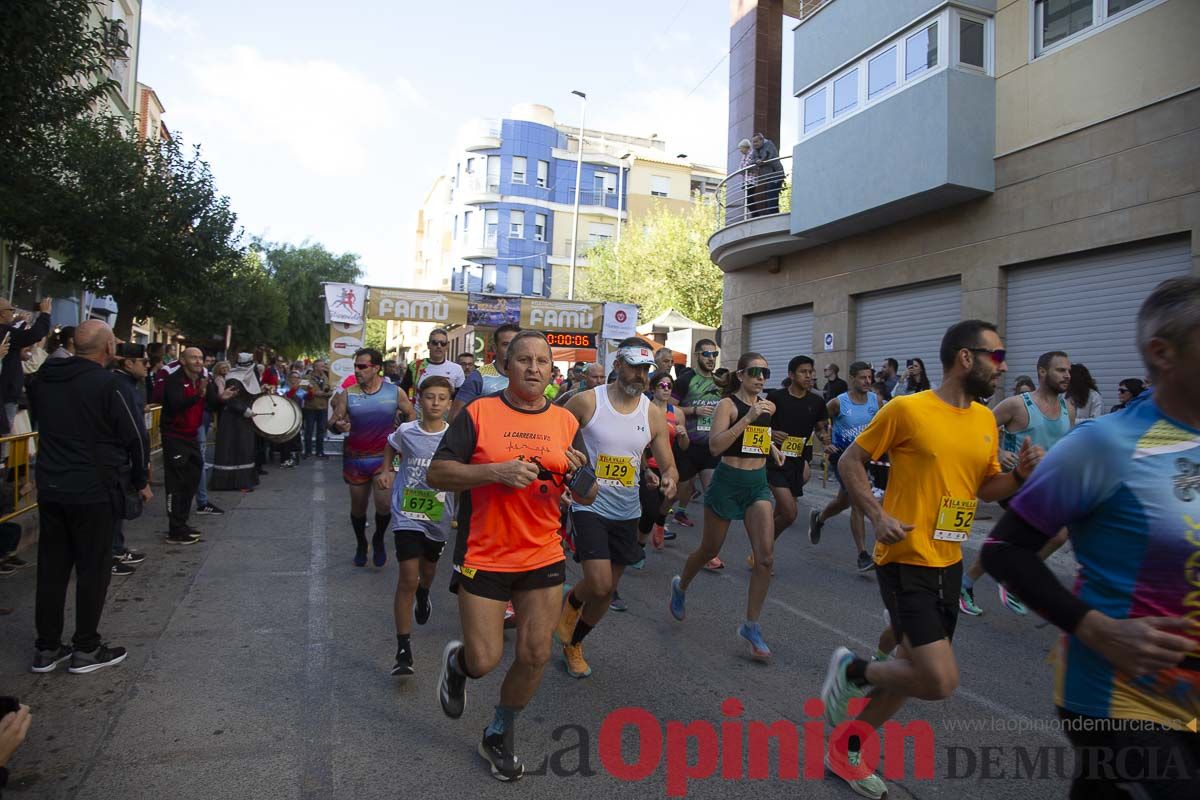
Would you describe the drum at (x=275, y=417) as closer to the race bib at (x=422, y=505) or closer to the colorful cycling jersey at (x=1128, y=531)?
the race bib at (x=422, y=505)

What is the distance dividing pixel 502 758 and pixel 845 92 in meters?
15.6

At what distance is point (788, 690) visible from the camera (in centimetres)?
456

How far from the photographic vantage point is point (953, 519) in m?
3.51

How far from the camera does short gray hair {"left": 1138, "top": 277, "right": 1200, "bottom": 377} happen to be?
1967mm

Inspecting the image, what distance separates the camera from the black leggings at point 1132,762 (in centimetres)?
180

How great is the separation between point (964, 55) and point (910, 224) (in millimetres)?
2980

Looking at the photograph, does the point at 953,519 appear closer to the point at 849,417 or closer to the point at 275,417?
Result: the point at 849,417

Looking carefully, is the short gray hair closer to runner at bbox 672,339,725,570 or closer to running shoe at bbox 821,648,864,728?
running shoe at bbox 821,648,864,728

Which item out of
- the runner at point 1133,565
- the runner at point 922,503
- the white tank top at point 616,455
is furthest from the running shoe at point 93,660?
the runner at point 1133,565

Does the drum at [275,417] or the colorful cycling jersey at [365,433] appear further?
the drum at [275,417]

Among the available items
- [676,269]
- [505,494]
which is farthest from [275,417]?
[676,269]

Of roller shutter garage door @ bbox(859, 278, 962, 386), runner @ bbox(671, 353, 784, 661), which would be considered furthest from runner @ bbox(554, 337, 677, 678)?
roller shutter garage door @ bbox(859, 278, 962, 386)

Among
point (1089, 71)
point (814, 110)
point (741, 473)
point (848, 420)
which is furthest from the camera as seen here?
point (814, 110)

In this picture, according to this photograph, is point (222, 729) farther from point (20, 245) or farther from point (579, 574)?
point (20, 245)
